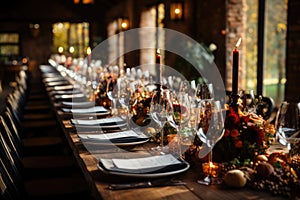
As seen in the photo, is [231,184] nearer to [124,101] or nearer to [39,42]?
[124,101]

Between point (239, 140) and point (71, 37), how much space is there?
17.9 m

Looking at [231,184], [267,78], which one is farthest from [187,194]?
[267,78]

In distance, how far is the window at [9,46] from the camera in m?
18.9

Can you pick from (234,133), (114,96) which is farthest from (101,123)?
(234,133)

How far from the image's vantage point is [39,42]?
19.2 metres

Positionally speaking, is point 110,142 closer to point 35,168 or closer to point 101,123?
point 101,123

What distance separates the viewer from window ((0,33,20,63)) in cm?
1894

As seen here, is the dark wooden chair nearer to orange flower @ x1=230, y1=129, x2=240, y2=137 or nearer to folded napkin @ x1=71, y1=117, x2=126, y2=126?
folded napkin @ x1=71, y1=117, x2=126, y2=126

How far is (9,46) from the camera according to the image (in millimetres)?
19094

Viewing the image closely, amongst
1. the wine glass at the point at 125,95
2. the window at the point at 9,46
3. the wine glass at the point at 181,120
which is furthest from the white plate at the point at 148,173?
the window at the point at 9,46

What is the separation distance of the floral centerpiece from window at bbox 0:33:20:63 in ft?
58.3

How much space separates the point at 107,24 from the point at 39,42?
10.9 feet

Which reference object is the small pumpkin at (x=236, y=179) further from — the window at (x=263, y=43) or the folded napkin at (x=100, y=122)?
the window at (x=263, y=43)

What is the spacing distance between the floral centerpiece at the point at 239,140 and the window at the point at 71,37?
1666 centimetres
